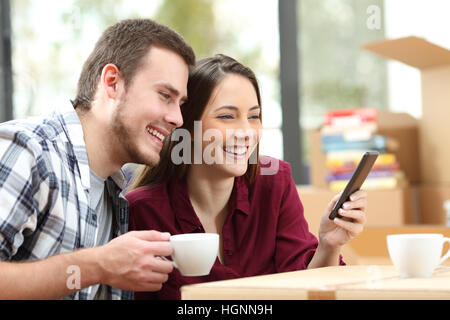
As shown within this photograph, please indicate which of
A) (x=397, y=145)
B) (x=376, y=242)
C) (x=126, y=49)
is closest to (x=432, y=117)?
(x=397, y=145)

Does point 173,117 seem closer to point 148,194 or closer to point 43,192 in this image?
point 148,194

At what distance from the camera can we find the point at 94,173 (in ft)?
4.46

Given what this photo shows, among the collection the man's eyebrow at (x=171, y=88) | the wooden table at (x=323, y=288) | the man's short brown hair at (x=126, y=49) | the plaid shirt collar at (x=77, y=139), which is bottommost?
the wooden table at (x=323, y=288)

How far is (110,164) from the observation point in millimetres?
1380

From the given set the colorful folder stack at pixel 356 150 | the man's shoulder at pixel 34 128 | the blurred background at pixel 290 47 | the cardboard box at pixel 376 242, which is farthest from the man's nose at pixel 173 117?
the blurred background at pixel 290 47

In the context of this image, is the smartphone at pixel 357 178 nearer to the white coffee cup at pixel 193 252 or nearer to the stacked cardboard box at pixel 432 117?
the white coffee cup at pixel 193 252

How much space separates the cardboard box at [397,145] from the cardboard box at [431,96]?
1.9 inches

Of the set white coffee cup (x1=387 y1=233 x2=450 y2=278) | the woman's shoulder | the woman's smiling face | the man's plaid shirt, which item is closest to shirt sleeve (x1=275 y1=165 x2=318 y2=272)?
the woman's smiling face

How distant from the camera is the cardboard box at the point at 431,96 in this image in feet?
8.43

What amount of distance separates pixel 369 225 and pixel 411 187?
0.30m

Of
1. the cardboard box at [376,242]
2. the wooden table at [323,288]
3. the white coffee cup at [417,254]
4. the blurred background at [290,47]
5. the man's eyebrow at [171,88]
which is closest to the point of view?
the wooden table at [323,288]
